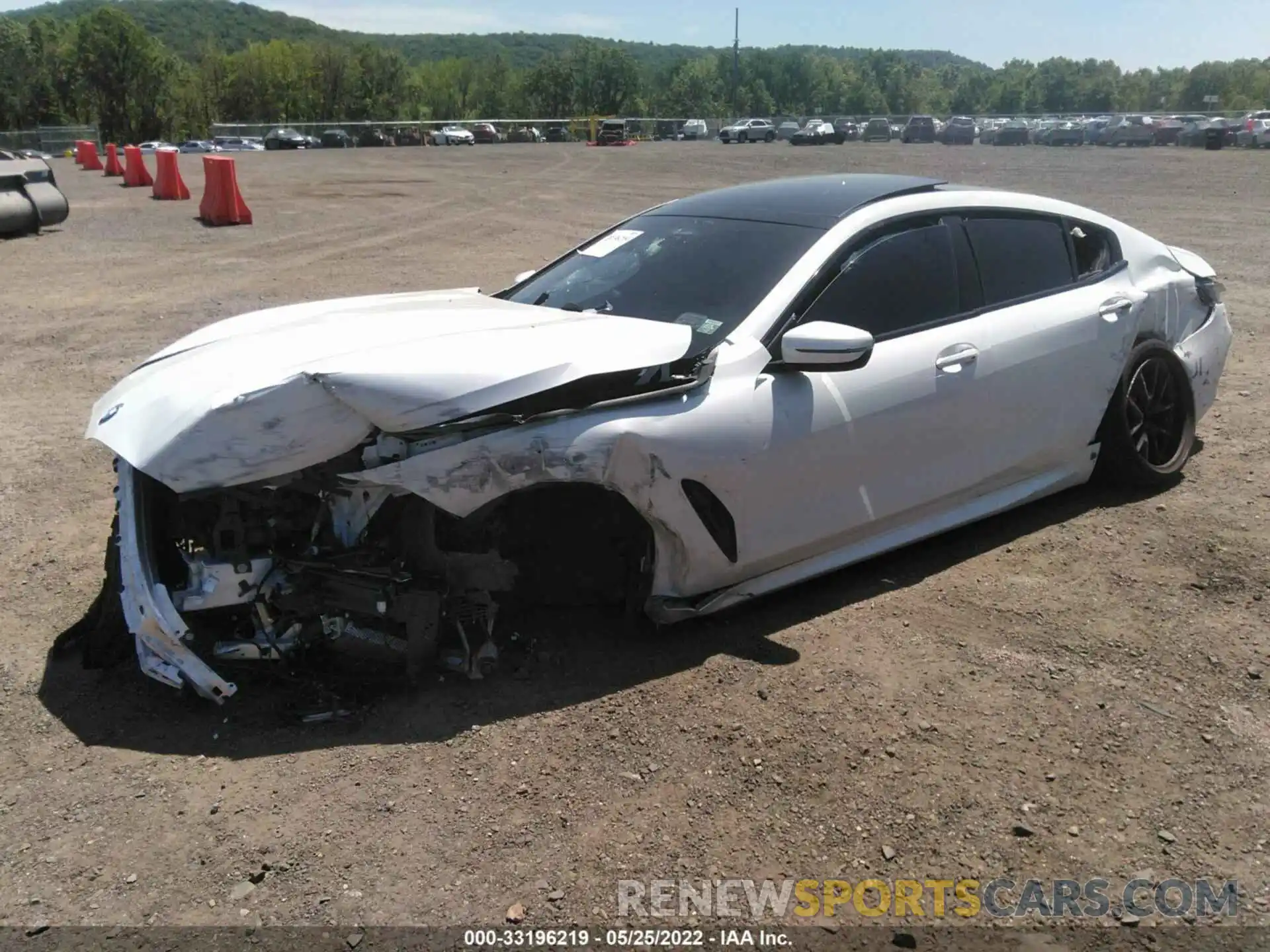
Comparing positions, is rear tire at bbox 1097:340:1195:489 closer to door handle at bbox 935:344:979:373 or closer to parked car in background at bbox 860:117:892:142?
door handle at bbox 935:344:979:373

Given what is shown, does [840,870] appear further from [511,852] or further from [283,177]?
[283,177]

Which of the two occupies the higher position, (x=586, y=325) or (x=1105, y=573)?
(x=586, y=325)

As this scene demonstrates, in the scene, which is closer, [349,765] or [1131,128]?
[349,765]

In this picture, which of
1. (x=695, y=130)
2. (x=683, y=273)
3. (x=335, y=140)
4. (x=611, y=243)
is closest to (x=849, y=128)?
(x=695, y=130)

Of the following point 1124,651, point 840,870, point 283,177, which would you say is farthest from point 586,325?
point 283,177

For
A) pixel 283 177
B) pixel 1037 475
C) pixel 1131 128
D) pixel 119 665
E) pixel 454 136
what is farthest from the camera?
pixel 454 136

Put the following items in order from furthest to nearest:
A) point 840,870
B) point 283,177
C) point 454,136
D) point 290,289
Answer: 1. point 454,136
2. point 283,177
3. point 290,289
4. point 840,870

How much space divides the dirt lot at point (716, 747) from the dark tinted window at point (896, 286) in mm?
1063

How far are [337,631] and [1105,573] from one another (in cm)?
309

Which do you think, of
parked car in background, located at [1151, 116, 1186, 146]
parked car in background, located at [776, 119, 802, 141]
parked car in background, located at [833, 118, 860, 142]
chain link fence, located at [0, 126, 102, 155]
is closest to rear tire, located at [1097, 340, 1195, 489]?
parked car in background, located at [1151, 116, 1186, 146]

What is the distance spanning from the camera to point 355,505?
10.6 ft

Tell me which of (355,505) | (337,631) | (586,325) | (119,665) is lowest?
(119,665)

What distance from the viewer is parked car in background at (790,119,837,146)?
60.4 metres

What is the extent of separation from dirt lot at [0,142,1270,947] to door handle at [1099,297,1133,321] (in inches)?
35.7
